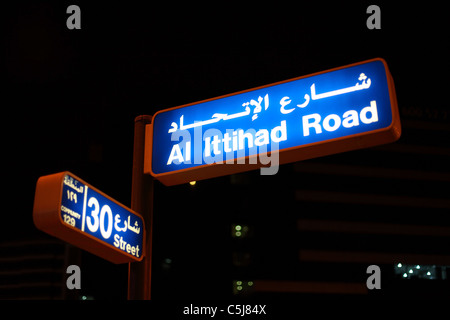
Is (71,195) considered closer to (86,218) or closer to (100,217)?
(86,218)

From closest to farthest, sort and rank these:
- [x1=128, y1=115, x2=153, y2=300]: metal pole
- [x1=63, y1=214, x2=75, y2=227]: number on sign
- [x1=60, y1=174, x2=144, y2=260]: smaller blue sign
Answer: [x1=63, y1=214, x2=75, y2=227]: number on sign → [x1=60, y1=174, x2=144, y2=260]: smaller blue sign → [x1=128, y1=115, x2=153, y2=300]: metal pole

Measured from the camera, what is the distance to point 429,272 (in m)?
67.2

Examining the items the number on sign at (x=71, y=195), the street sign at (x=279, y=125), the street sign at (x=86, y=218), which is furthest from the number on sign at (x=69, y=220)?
the street sign at (x=279, y=125)

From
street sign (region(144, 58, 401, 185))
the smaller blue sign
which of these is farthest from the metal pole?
street sign (region(144, 58, 401, 185))

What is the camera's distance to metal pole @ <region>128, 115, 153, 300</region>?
14.1 feet

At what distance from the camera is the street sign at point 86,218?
11.3 ft

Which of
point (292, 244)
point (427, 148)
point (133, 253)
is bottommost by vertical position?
point (133, 253)

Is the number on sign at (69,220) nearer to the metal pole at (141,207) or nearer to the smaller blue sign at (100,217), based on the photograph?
the smaller blue sign at (100,217)

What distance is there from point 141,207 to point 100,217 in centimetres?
78

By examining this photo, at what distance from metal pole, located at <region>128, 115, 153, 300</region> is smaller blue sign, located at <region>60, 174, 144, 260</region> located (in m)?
0.09

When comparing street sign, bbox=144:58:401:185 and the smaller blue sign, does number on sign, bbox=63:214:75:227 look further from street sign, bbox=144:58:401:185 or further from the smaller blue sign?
street sign, bbox=144:58:401:185

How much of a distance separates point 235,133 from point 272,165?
46 centimetres

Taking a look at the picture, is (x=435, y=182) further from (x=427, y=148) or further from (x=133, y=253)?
(x=133, y=253)

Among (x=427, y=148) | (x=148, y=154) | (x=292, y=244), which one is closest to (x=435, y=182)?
(x=427, y=148)
